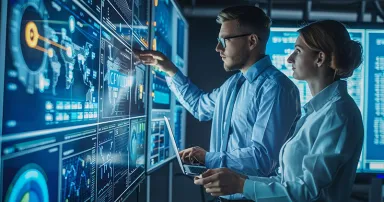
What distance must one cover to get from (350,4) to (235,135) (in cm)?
185

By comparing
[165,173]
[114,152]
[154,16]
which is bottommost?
[165,173]

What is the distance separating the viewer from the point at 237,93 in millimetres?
2025

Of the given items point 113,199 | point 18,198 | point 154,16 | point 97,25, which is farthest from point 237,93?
point 18,198

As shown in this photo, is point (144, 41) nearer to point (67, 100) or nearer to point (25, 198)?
point (67, 100)

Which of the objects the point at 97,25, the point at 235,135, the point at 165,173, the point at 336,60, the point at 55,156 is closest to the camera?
the point at 55,156

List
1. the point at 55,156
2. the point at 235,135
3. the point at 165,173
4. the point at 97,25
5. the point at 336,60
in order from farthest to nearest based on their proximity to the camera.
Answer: the point at 165,173 < the point at 235,135 < the point at 336,60 < the point at 97,25 < the point at 55,156

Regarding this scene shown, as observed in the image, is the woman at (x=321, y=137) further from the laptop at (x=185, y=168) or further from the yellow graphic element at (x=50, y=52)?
the yellow graphic element at (x=50, y=52)

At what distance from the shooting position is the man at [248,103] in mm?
1739

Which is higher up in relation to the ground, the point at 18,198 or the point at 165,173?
the point at 18,198

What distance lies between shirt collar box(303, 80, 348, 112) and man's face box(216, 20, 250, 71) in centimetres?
65

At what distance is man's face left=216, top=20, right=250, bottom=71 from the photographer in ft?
6.27

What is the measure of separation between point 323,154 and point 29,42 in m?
0.89

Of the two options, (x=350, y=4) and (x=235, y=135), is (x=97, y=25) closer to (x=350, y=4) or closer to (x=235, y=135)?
(x=235, y=135)

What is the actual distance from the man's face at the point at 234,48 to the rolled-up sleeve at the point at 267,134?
0.80ft
